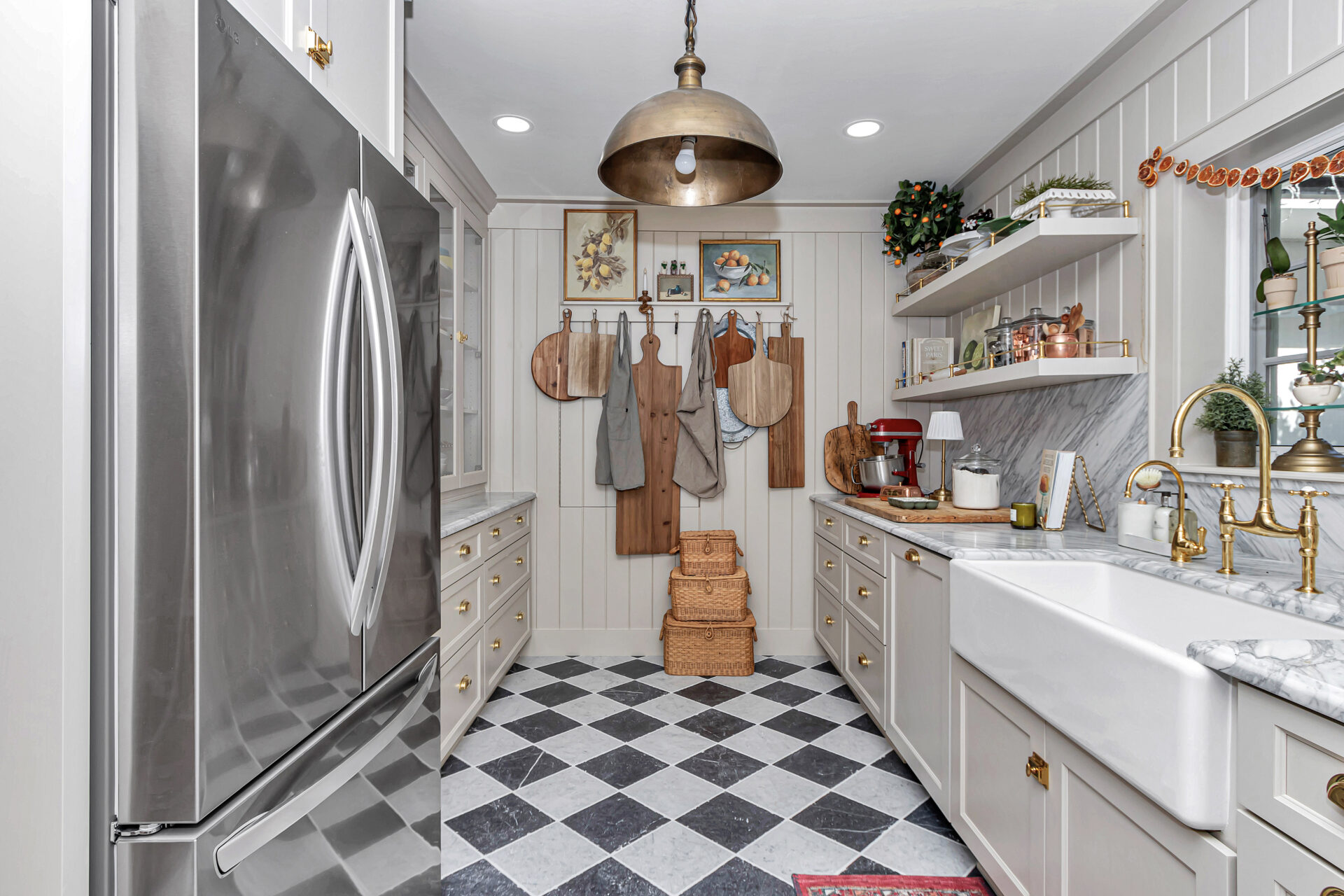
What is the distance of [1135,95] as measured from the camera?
2.01 metres

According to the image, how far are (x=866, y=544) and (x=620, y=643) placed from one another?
4.88 ft

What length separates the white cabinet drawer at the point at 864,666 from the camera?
2.33 m

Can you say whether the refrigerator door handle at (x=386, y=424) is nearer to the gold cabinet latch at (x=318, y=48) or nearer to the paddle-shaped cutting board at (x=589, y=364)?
the gold cabinet latch at (x=318, y=48)

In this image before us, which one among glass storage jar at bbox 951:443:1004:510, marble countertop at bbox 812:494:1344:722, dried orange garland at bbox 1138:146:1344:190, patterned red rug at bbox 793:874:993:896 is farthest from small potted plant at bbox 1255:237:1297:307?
patterned red rug at bbox 793:874:993:896

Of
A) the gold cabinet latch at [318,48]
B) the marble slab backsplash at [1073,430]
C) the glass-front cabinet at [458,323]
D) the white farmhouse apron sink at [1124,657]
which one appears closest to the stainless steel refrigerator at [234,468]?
the gold cabinet latch at [318,48]

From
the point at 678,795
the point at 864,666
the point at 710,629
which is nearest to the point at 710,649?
the point at 710,629

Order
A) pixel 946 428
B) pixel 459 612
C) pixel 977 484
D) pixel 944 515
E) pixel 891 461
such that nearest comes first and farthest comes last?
pixel 459 612, pixel 944 515, pixel 977 484, pixel 946 428, pixel 891 461

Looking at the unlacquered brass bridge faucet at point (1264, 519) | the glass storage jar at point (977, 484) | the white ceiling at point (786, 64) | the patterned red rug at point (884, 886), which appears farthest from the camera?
the glass storage jar at point (977, 484)

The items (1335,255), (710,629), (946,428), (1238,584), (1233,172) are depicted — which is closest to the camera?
(1238,584)

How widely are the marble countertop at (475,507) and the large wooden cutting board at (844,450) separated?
153cm

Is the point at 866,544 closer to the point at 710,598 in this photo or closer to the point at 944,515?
the point at 944,515

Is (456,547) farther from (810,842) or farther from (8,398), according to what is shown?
(8,398)

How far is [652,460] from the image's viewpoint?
3.37 m

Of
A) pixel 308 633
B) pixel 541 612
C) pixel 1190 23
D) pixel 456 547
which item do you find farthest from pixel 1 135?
pixel 541 612
